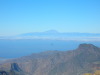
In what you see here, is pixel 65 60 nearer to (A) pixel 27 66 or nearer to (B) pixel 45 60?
(B) pixel 45 60

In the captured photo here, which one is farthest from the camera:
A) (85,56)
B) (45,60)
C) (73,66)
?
(45,60)

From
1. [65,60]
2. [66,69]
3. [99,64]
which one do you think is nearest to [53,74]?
[66,69]

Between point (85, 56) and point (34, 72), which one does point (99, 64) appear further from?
point (34, 72)

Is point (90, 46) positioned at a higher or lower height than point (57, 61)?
higher

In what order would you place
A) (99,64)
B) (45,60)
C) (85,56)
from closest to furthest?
(99,64), (85,56), (45,60)

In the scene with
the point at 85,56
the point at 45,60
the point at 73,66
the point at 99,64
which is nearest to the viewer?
the point at 99,64

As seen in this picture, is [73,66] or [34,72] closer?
[73,66]

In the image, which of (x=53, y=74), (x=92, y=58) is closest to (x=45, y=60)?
(x=53, y=74)

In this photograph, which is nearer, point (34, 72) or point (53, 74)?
point (53, 74)

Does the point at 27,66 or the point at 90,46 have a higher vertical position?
the point at 90,46
